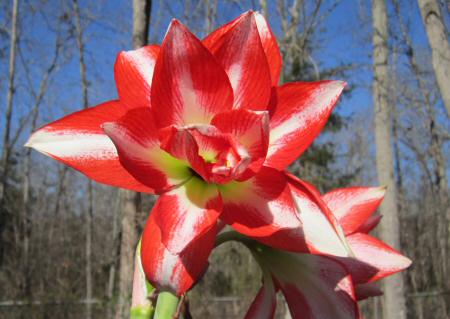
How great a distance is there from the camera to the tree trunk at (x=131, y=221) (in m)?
2.51

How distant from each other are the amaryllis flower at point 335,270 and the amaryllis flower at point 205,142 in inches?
1.7

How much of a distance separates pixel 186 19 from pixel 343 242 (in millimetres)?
8789

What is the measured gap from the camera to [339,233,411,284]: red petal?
1.62 feet

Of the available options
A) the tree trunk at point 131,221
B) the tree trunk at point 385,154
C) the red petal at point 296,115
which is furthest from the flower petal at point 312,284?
the tree trunk at point 385,154

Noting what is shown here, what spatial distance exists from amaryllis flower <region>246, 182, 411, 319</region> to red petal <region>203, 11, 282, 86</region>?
11 centimetres

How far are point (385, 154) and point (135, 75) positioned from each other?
5.15m

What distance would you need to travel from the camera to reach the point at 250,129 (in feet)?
1.41

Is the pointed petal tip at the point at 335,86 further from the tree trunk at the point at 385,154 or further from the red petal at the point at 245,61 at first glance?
the tree trunk at the point at 385,154

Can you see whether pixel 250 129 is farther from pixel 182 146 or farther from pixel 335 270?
pixel 335 270

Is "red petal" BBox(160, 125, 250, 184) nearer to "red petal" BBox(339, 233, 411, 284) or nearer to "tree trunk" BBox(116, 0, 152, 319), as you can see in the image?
"red petal" BBox(339, 233, 411, 284)

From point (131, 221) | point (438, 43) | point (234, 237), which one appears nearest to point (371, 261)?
point (234, 237)

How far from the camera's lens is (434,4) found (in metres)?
3.24

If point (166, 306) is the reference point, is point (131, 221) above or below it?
above

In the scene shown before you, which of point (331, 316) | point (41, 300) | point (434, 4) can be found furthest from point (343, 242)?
point (41, 300)
